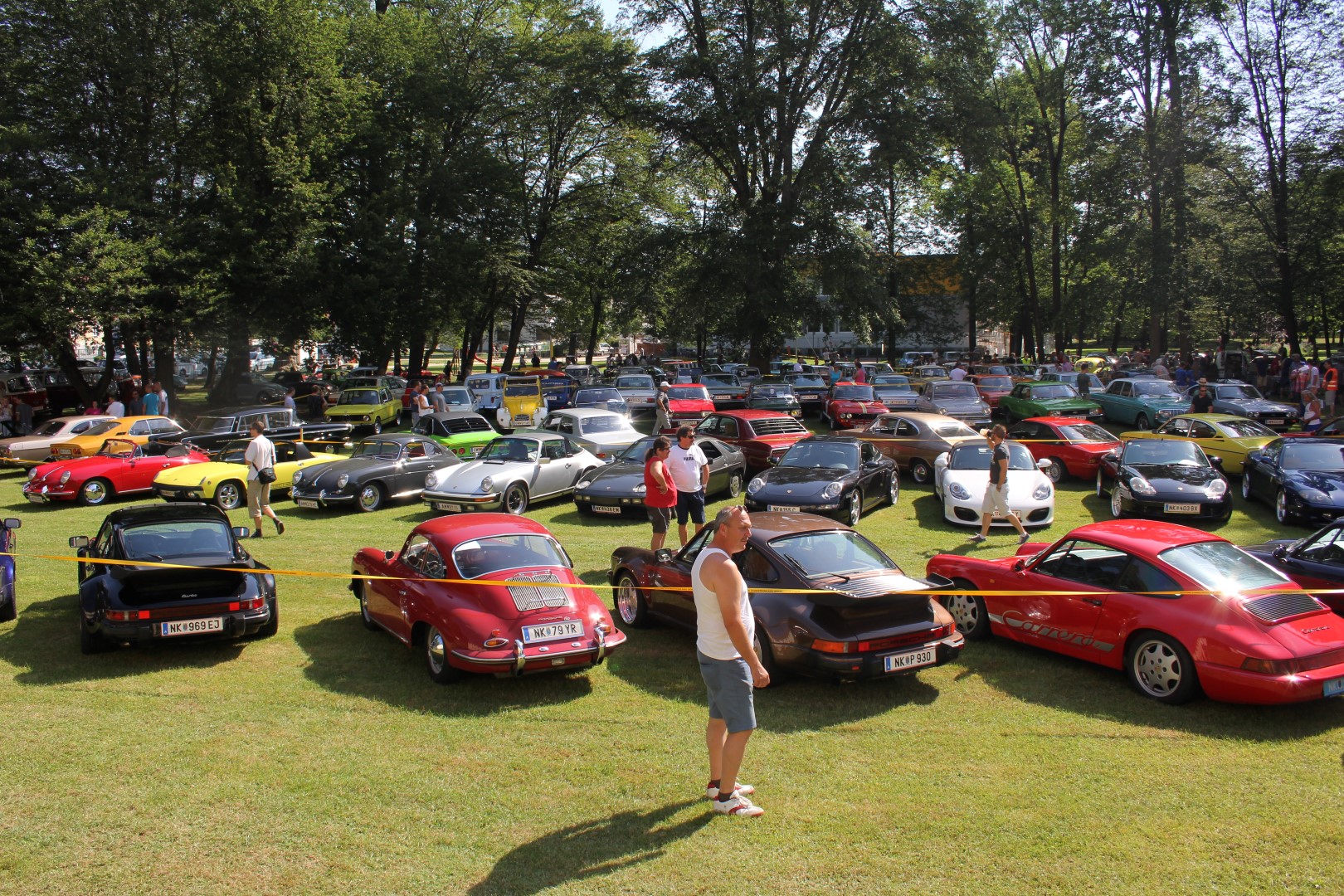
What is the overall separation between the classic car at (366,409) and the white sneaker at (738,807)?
2555 cm

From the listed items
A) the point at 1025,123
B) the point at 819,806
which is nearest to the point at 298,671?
the point at 819,806

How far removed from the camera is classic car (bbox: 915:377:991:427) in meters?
24.2

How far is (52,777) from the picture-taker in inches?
229

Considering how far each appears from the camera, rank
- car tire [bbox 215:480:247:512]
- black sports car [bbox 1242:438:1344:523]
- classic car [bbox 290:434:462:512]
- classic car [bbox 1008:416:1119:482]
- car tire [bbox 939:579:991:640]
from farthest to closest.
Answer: classic car [bbox 1008:416:1119:482], car tire [bbox 215:480:247:512], classic car [bbox 290:434:462:512], black sports car [bbox 1242:438:1344:523], car tire [bbox 939:579:991:640]

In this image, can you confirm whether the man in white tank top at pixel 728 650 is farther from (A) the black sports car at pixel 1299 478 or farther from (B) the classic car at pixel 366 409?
(B) the classic car at pixel 366 409

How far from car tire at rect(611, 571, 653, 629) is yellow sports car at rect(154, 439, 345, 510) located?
9.41 m

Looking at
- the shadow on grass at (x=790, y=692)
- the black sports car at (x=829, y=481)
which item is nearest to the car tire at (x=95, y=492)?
the black sports car at (x=829, y=481)

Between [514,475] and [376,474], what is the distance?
2.71 metres

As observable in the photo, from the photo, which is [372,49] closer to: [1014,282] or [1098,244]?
[1098,244]

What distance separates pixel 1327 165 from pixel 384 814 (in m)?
42.3

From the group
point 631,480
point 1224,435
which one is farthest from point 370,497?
point 1224,435

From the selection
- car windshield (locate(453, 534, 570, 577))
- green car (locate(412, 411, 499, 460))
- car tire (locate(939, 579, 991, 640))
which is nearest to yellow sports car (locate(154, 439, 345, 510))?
green car (locate(412, 411, 499, 460))

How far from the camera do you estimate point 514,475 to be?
52.3 feet

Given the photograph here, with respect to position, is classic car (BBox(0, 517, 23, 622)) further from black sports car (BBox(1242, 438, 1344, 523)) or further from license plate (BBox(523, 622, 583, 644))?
black sports car (BBox(1242, 438, 1344, 523))
